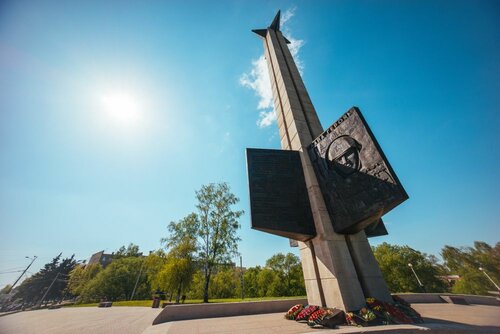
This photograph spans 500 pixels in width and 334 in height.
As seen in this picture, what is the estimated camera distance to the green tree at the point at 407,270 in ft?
114

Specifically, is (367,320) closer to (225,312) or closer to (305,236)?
(305,236)

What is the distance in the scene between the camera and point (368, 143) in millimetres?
5941

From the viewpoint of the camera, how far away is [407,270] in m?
35.1

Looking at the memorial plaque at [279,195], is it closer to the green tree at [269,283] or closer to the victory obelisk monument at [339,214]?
the victory obelisk monument at [339,214]

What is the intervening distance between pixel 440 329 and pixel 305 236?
3.80m

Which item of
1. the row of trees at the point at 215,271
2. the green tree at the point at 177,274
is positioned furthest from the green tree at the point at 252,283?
the green tree at the point at 177,274

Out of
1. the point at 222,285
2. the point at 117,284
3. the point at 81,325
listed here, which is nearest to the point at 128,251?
the point at 117,284

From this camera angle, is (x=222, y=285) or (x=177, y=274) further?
(x=222, y=285)

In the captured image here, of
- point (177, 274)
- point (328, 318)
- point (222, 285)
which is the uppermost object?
point (222, 285)

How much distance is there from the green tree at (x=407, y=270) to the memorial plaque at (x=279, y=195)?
139 ft

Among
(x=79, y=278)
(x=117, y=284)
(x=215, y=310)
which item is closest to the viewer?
(x=215, y=310)

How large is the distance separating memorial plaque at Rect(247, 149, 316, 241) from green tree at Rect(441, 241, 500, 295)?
48917mm

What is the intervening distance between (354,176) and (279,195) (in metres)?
2.84

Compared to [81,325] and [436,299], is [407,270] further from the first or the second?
[81,325]
